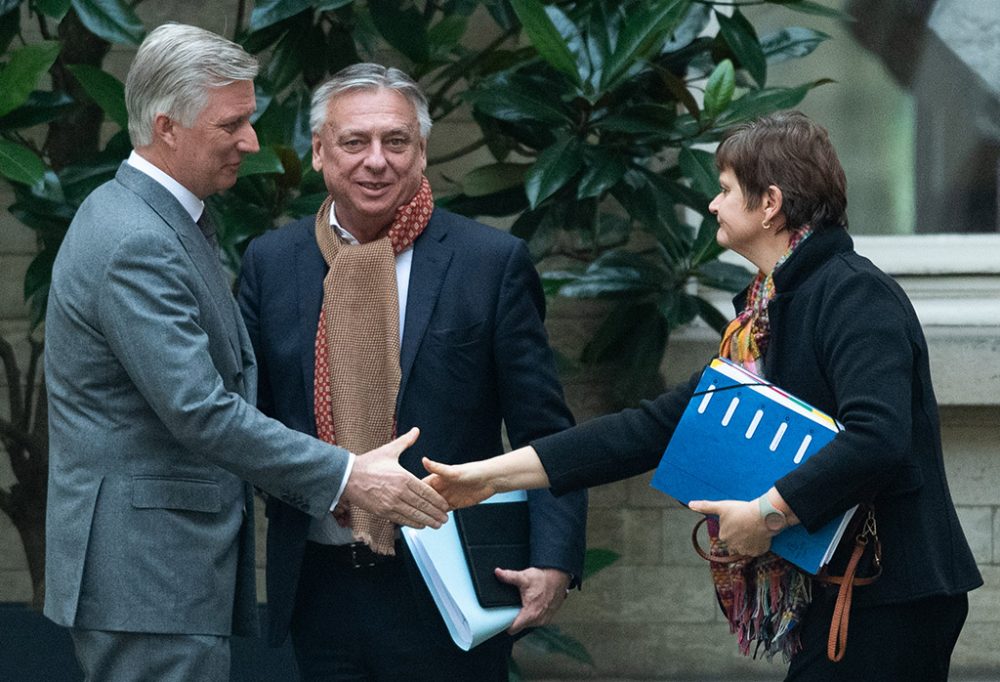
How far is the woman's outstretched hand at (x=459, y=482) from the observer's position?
2842 mm

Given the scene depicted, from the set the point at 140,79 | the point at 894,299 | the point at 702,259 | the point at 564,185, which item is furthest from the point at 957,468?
the point at 140,79

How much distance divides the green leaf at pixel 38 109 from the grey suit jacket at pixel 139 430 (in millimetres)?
1208

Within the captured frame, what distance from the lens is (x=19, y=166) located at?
3615 millimetres

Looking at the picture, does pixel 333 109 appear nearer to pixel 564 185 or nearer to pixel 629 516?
pixel 564 185

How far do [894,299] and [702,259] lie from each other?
1.80 meters

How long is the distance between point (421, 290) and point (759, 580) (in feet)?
2.85

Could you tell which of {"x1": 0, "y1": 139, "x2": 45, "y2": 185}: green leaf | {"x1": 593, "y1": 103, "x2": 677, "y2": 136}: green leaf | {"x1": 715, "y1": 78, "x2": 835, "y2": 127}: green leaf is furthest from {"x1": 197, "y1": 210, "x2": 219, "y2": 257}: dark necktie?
{"x1": 715, "y1": 78, "x2": 835, "y2": 127}: green leaf

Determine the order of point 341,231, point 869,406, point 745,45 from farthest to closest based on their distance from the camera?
1. point 745,45
2. point 341,231
3. point 869,406

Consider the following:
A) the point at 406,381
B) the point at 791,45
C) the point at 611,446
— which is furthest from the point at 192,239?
the point at 791,45

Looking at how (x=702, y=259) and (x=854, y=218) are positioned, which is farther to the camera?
(x=854, y=218)

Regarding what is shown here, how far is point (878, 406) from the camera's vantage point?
2334mm

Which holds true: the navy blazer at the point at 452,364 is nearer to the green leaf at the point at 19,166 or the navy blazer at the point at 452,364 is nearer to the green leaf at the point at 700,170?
the green leaf at the point at 19,166

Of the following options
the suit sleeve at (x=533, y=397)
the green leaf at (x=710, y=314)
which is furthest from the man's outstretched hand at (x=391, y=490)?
the green leaf at (x=710, y=314)

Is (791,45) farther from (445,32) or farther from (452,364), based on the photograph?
(452,364)
